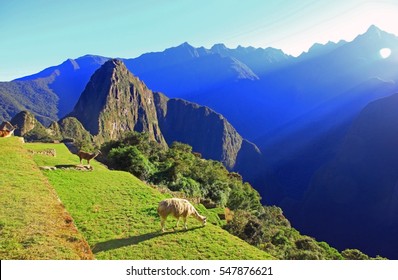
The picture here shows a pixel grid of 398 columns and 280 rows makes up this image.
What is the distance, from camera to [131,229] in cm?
1656

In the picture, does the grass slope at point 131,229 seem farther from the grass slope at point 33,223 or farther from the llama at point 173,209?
the grass slope at point 33,223

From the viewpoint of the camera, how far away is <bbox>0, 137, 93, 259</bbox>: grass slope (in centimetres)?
1214

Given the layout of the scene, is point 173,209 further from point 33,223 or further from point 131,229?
point 33,223

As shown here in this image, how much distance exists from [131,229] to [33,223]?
430 centimetres

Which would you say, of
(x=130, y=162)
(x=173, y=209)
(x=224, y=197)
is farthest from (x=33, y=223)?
(x=224, y=197)

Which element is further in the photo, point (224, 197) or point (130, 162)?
point (224, 197)

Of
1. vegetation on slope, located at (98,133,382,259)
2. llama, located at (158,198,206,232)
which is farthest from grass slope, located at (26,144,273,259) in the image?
vegetation on slope, located at (98,133,382,259)

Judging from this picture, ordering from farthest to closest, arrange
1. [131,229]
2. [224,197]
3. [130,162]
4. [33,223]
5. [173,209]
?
[224,197]
[130,162]
[131,229]
[173,209]
[33,223]

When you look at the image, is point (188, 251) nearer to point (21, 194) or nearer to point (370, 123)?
point (21, 194)

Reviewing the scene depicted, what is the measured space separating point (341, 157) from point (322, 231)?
57787mm

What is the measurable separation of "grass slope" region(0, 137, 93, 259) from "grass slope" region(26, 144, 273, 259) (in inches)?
43.6

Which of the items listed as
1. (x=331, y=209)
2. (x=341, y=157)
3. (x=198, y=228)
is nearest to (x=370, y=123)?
(x=341, y=157)

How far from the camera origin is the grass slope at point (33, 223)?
12.1 m
